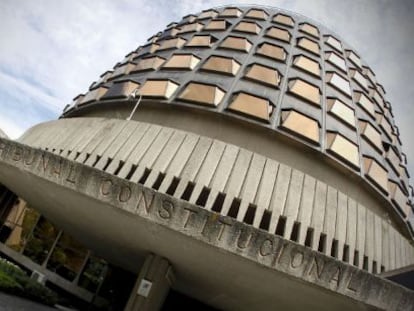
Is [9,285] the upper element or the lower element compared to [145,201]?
lower

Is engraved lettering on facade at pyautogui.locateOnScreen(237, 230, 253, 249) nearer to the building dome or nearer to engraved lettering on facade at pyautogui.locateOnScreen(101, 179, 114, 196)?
the building dome

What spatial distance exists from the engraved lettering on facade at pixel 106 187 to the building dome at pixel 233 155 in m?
0.03

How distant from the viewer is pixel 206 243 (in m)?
7.55

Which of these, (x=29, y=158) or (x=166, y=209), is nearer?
(x=166, y=209)

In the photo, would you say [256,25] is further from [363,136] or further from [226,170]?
[226,170]

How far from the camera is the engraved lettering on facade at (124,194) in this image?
787 centimetres

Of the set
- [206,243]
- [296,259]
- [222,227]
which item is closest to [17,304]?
[206,243]

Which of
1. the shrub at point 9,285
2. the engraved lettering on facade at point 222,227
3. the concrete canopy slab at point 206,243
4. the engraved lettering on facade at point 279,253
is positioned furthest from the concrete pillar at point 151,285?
the shrub at point 9,285

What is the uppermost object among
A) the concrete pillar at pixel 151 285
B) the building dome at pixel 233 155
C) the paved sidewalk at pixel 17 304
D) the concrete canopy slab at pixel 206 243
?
the building dome at pixel 233 155

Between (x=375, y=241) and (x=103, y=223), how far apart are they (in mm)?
7462

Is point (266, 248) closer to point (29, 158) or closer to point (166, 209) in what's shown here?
point (166, 209)

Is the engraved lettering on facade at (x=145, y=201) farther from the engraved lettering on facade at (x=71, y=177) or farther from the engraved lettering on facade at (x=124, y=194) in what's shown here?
the engraved lettering on facade at (x=71, y=177)

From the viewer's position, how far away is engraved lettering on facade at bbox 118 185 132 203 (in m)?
7.87

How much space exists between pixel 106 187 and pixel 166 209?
1.42 m
